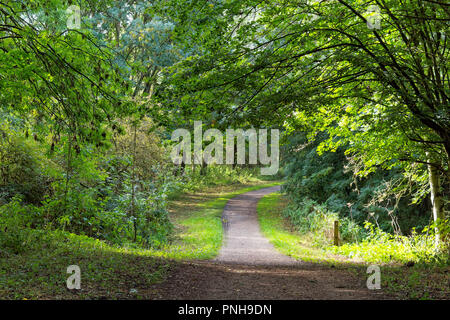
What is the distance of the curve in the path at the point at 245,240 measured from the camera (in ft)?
34.2

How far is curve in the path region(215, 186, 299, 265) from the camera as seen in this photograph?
34.2ft

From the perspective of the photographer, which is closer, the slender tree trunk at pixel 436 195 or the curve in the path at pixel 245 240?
the slender tree trunk at pixel 436 195

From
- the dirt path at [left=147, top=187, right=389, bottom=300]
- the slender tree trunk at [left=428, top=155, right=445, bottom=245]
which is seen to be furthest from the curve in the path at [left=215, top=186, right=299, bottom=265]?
the slender tree trunk at [left=428, top=155, right=445, bottom=245]

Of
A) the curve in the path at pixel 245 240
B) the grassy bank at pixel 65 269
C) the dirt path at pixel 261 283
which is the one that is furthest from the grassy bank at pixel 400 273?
the grassy bank at pixel 65 269

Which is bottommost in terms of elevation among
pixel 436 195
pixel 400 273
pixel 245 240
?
pixel 245 240

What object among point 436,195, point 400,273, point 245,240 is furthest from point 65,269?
point 245,240

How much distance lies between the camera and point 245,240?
15.0m

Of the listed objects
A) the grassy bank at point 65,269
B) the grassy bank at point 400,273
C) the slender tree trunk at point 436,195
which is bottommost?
the grassy bank at point 400,273

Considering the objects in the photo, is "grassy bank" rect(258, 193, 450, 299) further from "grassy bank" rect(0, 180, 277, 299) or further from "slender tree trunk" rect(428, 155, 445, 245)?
"grassy bank" rect(0, 180, 277, 299)

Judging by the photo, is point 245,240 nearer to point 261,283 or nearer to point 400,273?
point 400,273

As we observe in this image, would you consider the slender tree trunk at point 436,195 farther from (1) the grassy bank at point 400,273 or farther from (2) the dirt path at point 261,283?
(2) the dirt path at point 261,283

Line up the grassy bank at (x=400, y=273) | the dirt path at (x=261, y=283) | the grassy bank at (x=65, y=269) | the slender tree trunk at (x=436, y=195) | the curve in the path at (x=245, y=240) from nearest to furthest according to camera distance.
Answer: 1. the grassy bank at (x=65, y=269)
2. the dirt path at (x=261, y=283)
3. the grassy bank at (x=400, y=273)
4. the slender tree trunk at (x=436, y=195)
5. the curve in the path at (x=245, y=240)
